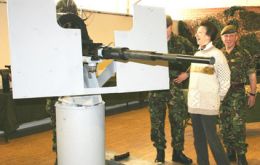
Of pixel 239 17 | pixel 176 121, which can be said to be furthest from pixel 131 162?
pixel 239 17

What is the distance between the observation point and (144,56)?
1328mm

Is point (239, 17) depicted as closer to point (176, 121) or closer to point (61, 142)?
point (176, 121)

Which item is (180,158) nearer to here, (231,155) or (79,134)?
(231,155)

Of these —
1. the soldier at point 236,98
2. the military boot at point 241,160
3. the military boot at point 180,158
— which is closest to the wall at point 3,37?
the military boot at point 180,158

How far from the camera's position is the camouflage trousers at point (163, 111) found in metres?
3.45

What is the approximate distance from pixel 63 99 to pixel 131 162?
177 centimetres

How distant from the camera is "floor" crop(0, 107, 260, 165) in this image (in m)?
3.76

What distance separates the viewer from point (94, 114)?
157 cm

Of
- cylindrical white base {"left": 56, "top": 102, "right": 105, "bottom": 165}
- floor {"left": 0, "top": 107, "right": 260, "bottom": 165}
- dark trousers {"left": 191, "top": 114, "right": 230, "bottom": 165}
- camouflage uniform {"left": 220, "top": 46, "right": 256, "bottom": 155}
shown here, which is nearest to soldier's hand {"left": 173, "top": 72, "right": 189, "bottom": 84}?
camouflage uniform {"left": 220, "top": 46, "right": 256, "bottom": 155}

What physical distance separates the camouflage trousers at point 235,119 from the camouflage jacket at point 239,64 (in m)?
0.14

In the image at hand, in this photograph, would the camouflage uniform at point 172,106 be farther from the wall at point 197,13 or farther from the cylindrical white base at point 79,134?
the wall at point 197,13

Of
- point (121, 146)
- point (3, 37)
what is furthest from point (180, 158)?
point (3, 37)

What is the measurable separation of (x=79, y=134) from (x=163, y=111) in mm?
2038

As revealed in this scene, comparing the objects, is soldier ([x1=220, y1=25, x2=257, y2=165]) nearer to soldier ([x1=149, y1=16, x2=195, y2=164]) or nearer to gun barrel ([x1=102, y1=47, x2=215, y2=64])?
soldier ([x1=149, y1=16, x2=195, y2=164])
